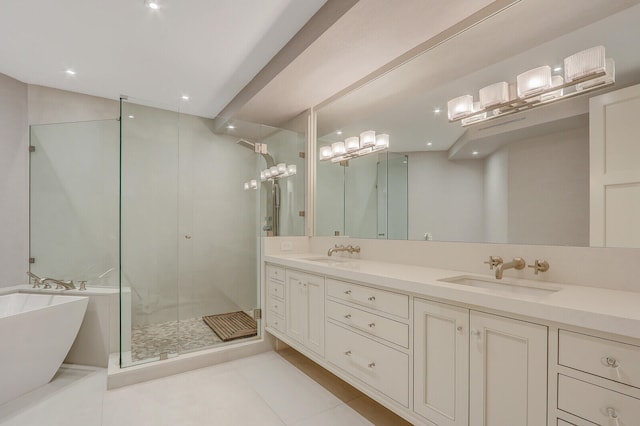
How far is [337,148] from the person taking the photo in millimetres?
2834

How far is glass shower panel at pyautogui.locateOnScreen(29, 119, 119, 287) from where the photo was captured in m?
3.02

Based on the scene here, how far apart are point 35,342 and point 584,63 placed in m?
3.70

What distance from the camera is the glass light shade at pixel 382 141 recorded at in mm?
2326

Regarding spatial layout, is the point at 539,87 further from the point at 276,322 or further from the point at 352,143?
the point at 276,322

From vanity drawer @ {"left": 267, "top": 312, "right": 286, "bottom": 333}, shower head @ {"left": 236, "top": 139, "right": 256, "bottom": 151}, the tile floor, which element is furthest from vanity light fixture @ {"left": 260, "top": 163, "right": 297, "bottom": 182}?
the tile floor

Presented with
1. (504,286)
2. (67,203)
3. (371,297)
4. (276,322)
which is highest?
(67,203)

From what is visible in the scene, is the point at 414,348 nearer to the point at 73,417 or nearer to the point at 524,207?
the point at 524,207

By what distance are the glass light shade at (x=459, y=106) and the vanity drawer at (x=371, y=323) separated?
131 cm

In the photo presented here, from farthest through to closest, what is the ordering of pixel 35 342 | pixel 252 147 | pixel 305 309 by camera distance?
pixel 252 147 → pixel 305 309 → pixel 35 342

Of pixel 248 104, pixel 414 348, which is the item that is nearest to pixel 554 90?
pixel 414 348

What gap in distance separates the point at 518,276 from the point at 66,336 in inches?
125

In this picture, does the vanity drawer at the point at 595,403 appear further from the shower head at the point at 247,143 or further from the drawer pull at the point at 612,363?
the shower head at the point at 247,143

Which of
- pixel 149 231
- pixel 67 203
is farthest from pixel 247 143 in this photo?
pixel 67 203

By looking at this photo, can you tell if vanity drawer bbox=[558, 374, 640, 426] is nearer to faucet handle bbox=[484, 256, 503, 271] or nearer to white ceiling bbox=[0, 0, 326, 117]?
faucet handle bbox=[484, 256, 503, 271]
